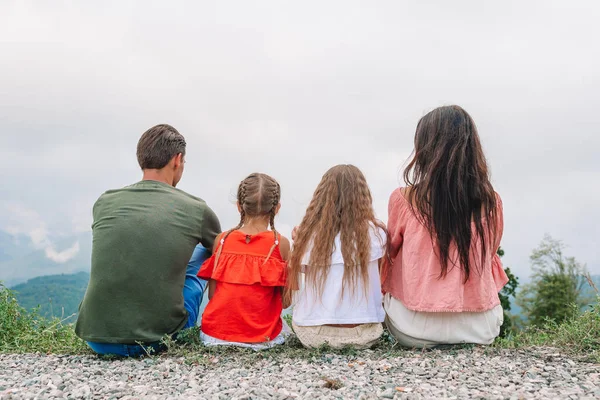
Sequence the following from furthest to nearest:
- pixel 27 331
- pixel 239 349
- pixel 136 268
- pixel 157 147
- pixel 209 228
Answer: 1. pixel 27 331
2. pixel 209 228
3. pixel 157 147
4. pixel 239 349
5. pixel 136 268

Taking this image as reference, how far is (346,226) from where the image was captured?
19.1ft

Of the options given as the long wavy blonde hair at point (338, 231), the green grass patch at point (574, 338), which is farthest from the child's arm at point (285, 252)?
the green grass patch at point (574, 338)

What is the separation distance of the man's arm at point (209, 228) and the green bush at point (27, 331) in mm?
2368

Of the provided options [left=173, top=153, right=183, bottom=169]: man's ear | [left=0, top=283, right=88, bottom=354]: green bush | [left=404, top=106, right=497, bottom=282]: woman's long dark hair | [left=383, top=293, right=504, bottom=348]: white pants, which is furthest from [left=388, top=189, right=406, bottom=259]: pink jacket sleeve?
[left=0, top=283, right=88, bottom=354]: green bush

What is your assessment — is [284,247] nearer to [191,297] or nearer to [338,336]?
[338,336]

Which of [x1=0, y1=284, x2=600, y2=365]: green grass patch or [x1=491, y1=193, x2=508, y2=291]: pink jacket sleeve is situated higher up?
[x1=491, y1=193, x2=508, y2=291]: pink jacket sleeve

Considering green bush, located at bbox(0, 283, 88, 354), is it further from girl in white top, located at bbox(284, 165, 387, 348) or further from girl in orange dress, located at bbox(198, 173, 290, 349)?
girl in white top, located at bbox(284, 165, 387, 348)

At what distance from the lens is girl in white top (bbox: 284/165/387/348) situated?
5.80 meters

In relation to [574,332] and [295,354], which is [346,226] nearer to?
[295,354]

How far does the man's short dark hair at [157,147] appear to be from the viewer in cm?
625

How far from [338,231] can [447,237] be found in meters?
1.09

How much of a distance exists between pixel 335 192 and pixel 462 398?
8.02ft

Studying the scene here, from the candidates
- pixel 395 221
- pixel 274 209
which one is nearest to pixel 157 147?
pixel 274 209

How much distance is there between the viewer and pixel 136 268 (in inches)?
231
